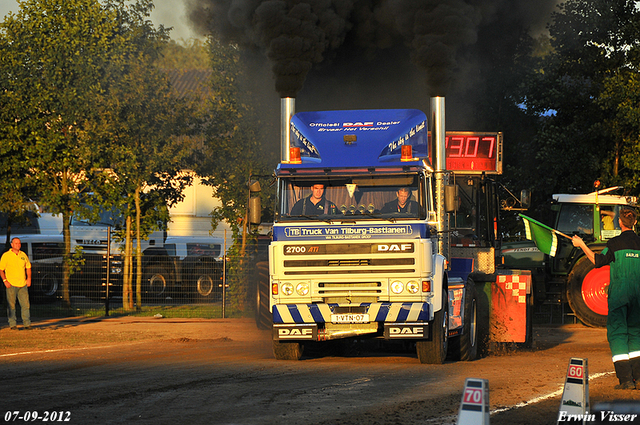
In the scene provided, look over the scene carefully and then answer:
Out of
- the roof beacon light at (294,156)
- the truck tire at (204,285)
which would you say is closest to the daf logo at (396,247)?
the roof beacon light at (294,156)

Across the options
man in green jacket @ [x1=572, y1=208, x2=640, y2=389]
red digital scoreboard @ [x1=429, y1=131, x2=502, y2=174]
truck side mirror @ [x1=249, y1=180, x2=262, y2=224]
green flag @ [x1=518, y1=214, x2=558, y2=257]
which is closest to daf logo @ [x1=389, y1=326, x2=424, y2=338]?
truck side mirror @ [x1=249, y1=180, x2=262, y2=224]

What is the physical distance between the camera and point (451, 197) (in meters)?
12.3

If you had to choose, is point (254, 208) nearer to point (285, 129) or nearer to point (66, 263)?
point (285, 129)

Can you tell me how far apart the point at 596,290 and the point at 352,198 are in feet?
29.8

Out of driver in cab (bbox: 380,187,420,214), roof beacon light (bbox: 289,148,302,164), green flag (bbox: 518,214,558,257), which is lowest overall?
green flag (bbox: 518,214,558,257)

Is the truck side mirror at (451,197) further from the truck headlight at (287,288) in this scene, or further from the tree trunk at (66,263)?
the tree trunk at (66,263)

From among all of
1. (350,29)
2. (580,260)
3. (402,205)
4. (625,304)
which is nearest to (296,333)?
(402,205)

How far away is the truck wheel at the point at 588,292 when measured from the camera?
18.8 meters

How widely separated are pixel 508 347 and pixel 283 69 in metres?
6.72

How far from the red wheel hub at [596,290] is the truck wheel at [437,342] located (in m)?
7.56

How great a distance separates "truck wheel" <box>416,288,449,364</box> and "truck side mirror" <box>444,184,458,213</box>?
122 cm

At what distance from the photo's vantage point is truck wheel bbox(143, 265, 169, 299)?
22672mm

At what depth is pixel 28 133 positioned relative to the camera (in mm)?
21984

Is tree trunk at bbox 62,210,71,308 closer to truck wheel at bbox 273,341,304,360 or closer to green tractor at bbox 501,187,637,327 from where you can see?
truck wheel at bbox 273,341,304,360
